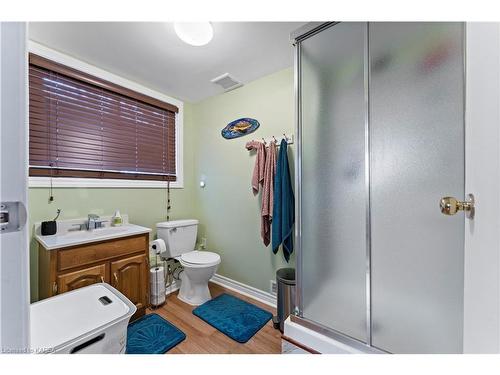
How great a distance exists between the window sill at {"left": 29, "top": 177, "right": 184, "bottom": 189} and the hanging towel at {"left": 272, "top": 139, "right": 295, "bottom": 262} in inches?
56.0

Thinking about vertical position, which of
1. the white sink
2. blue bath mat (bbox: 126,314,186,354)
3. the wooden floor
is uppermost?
the white sink

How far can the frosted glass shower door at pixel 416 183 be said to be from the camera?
0.82m

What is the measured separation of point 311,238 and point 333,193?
0.30 metres

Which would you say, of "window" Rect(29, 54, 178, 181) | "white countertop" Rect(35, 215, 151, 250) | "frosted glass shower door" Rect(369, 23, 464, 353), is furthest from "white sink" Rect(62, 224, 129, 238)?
"frosted glass shower door" Rect(369, 23, 464, 353)

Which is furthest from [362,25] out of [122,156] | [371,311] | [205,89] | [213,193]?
[122,156]

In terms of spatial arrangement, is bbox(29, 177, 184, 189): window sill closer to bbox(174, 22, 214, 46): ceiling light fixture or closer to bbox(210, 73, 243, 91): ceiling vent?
bbox(210, 73, 243, 91): ceiling vent

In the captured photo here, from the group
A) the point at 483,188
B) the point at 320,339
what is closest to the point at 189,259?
the point at 320,339

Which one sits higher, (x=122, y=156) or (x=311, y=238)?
(x=122, y=156)

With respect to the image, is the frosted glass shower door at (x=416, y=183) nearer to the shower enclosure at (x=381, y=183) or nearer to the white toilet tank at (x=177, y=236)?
the shower enclosure at (x=381, y=183)

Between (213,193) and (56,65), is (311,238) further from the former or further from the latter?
(56,65)

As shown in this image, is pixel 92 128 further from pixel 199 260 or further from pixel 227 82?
pixel 199 260

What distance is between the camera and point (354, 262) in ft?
3.37

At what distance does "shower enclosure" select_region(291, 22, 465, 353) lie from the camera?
0.83 metres

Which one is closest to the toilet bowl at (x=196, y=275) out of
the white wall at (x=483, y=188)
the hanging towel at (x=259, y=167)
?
the hanging towel at (x=259, y=167)
